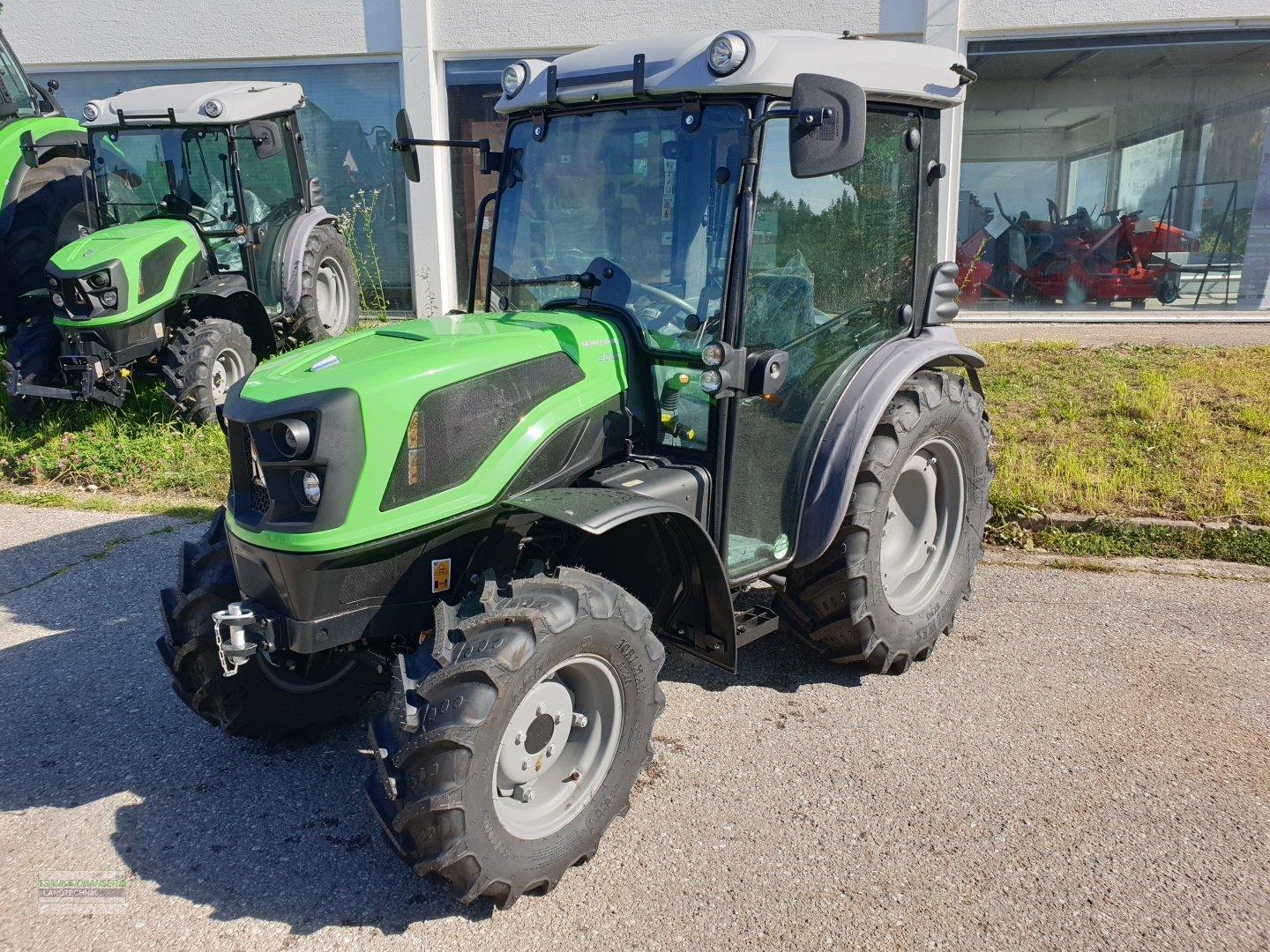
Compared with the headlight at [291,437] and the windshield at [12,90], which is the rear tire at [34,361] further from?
the headlight at [291,437]

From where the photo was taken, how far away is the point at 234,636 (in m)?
2.88

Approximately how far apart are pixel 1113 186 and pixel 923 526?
852 cm

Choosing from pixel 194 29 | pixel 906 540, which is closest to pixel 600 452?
pixel 906 540

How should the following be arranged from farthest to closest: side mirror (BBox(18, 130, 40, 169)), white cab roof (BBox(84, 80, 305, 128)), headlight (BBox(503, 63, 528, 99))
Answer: side mirror (BBox(18, 130, 40, 169))
white cab roof (BBox(84, 80, 305, 128))
headlight (BBox(503, 63, 528, 99))

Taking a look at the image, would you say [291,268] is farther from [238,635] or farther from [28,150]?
[238,635]

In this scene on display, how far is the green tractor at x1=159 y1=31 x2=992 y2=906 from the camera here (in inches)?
110

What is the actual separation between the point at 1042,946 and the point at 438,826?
157cm

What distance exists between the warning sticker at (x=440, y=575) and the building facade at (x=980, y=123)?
25.8 ft

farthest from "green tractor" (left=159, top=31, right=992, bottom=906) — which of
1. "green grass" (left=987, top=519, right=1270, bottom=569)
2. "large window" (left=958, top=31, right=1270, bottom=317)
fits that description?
"large window" (left=958, top=31, right=1270, bottom=317)

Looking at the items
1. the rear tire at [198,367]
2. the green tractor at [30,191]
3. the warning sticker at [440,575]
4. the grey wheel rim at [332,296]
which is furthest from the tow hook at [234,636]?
the green tractor at [30,191]

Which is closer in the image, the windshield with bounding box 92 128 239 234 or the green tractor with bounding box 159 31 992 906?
the green tractor with bounding box 159 31 992 906

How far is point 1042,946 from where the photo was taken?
2650 mm

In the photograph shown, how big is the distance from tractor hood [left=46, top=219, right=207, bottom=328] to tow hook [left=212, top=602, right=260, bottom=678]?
16.8ft

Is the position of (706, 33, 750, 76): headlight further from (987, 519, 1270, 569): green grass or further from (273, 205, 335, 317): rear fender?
(273, 205, 335, 317): rear fender
